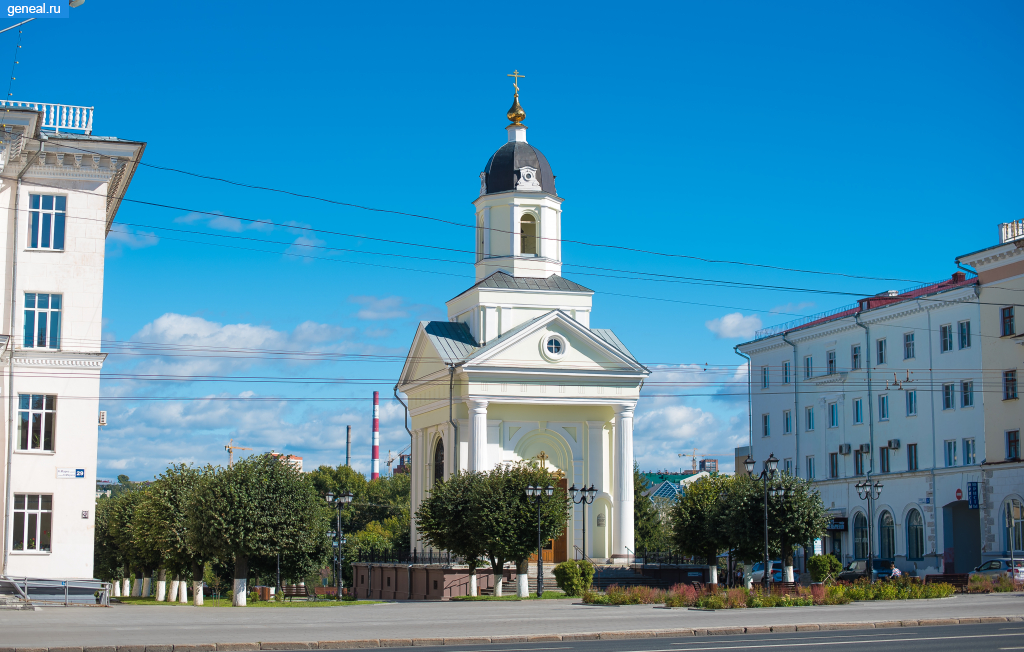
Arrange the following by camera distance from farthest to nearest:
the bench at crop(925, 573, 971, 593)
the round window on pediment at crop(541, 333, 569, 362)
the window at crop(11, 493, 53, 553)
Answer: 1. the round window on pediment at crop(541, 333, 569, 362)
2. the bench at crop(925, 573, 971, 593)
3. the window at crop(11, 493, 53, 553)

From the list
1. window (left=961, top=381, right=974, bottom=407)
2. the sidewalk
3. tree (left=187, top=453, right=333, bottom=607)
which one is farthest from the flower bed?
window (left=961, top=381, right=974, bottom=407)

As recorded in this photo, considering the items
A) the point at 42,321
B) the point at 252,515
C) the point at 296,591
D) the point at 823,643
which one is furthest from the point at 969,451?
the point at 296,591

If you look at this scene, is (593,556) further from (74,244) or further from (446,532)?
(74,244)

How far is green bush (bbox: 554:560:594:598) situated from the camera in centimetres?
4122

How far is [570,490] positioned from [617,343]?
819cm

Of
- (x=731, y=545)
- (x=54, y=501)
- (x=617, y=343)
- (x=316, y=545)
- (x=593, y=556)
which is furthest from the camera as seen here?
(x=617, y=343)

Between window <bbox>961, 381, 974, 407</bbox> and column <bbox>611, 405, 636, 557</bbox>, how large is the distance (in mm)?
18328

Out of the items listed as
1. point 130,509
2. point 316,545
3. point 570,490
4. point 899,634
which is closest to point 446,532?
point 316,545

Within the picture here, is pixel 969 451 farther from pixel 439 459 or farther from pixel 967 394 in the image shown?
pixel 439 459

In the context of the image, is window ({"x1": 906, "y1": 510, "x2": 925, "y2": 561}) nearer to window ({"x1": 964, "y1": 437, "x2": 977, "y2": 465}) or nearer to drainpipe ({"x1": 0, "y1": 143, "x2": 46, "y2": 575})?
window ({"x1": 964, "y1": 437, "x2": 977, "y2": 465})

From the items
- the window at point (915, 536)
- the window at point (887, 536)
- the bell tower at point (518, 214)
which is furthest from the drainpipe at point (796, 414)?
the bell tower at point (518, 214)

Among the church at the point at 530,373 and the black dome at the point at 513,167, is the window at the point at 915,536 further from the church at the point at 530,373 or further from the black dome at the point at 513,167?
the black dome at the point at 513,167

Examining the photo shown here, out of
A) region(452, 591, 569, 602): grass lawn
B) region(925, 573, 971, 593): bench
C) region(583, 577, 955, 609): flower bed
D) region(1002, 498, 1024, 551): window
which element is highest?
region(1002, 498, 1024, 551): window

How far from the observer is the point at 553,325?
52.5m
